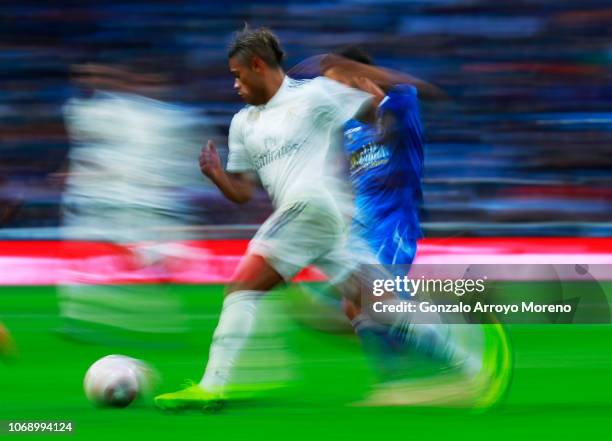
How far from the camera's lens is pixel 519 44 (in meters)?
13.2

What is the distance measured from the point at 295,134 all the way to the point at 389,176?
1278 millimetres

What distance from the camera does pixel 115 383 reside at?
559 cm

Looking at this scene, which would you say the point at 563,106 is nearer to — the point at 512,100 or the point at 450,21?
the point at 512,100

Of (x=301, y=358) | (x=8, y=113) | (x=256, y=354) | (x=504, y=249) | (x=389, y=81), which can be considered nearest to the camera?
(x=389, y=81)

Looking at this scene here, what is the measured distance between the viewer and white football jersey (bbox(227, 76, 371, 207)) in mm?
5559

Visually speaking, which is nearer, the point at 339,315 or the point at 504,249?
the point at 339,315

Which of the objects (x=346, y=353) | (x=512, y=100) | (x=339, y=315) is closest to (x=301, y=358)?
(x=346, y=353)

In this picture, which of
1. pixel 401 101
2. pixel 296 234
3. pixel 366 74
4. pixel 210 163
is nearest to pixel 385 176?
pixel 401 101

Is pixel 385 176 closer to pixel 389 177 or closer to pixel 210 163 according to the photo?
pixel 389 177

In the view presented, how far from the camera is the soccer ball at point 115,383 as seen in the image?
5590 millimetres

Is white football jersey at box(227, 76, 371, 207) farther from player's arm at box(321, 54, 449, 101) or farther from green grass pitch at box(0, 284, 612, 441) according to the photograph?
green grass pitch at box(0, 284, 612, 441)

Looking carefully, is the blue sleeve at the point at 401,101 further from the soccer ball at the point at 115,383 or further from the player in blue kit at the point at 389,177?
the soccer ball at the point at 115,383

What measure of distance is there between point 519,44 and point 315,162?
26.3 ft

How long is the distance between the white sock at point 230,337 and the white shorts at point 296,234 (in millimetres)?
186
